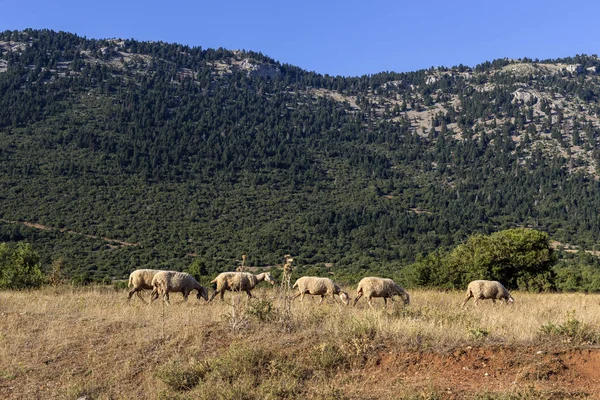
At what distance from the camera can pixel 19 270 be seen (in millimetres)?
25719

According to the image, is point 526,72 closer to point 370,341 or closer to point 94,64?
point 94,64

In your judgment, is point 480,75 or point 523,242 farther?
point 480,75

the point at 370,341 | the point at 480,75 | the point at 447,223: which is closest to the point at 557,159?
the point at 447,223

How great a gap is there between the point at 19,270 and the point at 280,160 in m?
83.1

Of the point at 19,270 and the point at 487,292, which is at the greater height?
the point at 487,292

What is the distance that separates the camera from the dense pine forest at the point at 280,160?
62250 mm

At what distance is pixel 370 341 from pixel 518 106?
151973 millimetres

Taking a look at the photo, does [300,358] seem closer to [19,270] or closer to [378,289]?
[378,289]

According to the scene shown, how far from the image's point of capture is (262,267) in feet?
183

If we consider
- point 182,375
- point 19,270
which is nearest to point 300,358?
point 182,375

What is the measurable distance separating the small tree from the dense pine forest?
9.65 feet

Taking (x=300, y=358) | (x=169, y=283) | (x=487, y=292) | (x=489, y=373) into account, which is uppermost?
(x=489, y=373)

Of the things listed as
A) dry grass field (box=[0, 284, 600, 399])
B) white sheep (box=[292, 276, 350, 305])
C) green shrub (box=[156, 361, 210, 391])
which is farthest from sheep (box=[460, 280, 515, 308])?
green shrub (box=[156, 361, 210, 391])

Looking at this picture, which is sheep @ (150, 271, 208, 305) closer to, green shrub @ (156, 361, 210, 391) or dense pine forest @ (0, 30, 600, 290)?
dense pine forest @ (0, 30, 600, 290)
